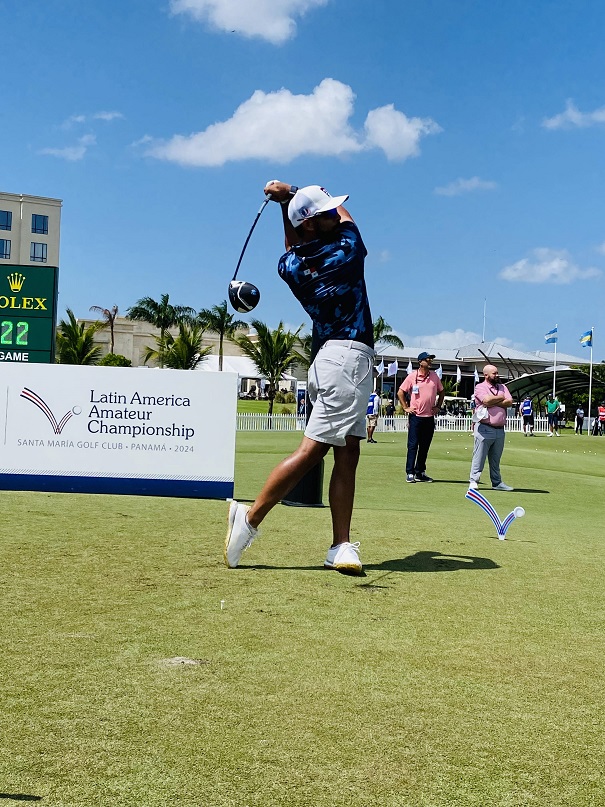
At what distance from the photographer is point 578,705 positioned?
285cm

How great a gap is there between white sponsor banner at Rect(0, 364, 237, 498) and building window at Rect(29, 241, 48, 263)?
320 feet

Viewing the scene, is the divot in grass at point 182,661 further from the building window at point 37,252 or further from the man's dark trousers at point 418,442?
the building window at point 37,252

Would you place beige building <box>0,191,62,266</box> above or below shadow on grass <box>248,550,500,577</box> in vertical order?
above

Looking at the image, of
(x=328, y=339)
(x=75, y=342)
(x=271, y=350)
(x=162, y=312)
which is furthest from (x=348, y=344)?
(x=162, y=312)

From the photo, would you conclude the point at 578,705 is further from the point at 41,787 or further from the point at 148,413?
the point at 148,413

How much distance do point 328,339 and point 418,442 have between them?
9.19 meters

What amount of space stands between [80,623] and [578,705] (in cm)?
197

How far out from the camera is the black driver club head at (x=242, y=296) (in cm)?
614

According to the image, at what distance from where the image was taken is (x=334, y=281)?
5.16 metres

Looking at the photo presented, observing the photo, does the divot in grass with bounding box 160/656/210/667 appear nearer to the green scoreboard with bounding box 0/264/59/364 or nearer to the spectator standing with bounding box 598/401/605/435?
the green scoreboard with bounding box 0/264/59/364

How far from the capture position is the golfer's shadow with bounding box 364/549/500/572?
5.26 metres

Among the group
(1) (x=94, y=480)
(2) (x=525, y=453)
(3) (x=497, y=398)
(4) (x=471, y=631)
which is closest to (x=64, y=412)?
(1) (x=94, y=480)

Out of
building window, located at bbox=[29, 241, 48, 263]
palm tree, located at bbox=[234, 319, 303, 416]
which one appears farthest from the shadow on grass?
building window, located at bbox=[29, 241, 48, 263]

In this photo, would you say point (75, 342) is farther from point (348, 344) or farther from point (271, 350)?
point (348, 344)
